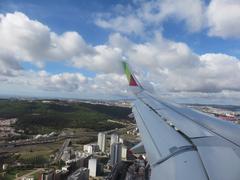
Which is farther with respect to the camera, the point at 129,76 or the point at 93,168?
the point at 93,168

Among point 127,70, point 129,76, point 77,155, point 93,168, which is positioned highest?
point 127,70

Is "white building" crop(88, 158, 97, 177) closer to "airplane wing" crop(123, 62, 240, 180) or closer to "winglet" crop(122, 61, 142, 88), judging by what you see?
"winglet" crop(122, 61, 142, 88)

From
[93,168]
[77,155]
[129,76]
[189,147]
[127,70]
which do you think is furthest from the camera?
[77,155]

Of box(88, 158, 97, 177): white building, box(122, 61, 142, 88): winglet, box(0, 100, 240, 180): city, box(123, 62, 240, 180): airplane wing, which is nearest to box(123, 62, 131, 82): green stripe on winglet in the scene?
box(122, 61, 142, 88): winglet

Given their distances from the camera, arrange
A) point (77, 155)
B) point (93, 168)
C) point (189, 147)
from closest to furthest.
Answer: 1. point (189, 147)
2. point (93, 168)
3. point (77, 155)

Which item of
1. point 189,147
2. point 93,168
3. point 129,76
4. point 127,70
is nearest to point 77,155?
point 93,168

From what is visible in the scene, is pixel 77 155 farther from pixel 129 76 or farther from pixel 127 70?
pixel 127 70

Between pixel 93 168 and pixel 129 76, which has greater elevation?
pixel 129 76

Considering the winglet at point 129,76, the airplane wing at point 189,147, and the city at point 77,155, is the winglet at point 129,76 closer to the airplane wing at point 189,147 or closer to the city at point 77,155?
the city at point 77,155

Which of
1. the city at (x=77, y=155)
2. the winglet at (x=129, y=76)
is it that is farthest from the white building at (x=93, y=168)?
the winglet at (x=129, y=76)
